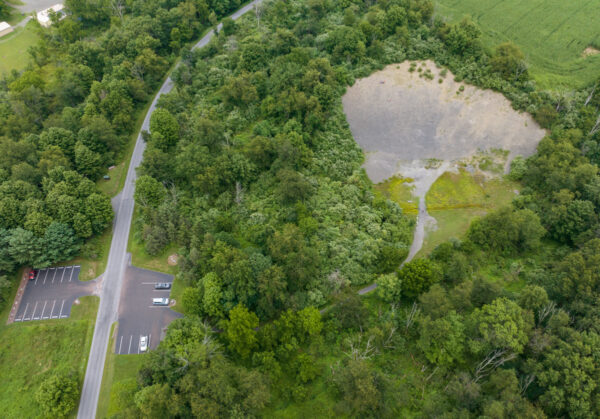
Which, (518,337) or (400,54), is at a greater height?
(400,54)

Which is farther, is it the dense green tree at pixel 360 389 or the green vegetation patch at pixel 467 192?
the green vegetation patch at pixel 467 192

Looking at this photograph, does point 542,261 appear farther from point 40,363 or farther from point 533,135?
point 40,363

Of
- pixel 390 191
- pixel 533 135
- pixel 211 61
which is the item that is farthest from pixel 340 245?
pixel 211 61

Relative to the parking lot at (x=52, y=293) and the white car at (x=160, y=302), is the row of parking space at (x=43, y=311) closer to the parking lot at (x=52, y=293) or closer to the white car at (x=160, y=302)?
the parking lot at (x=52, y=293)

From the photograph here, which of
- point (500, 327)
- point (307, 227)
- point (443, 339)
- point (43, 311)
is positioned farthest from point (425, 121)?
point (43, 311)

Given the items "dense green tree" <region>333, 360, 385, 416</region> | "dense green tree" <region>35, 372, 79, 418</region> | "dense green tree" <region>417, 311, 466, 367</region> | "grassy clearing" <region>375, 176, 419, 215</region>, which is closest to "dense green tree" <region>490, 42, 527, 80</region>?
"grassy clearing" <region>375, 176, 419, 215</region>

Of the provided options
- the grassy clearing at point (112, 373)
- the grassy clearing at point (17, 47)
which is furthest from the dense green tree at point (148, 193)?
Answer: the grassy clearing at point (17, 47)

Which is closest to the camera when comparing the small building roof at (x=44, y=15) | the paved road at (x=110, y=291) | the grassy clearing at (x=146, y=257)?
the paved road at (x=110, y=291)
